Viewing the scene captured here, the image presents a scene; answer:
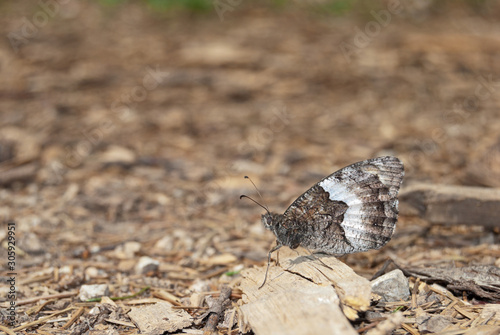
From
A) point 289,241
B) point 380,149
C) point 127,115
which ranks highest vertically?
point 289,241

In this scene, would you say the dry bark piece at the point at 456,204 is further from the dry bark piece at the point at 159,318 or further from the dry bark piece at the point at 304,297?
the dry bark piece at the point at 159,318

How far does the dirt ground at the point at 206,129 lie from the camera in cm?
374

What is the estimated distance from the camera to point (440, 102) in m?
6.53

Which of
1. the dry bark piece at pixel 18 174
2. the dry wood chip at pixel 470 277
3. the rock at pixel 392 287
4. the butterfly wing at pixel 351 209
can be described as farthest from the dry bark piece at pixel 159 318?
the dry bark piece at pixel 18 174

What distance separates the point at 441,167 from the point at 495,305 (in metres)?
2.66

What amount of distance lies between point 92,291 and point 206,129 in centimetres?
323

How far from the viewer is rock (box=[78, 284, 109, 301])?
3.21 meters

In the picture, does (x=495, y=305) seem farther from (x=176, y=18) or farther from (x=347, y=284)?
(x=176, y=18)

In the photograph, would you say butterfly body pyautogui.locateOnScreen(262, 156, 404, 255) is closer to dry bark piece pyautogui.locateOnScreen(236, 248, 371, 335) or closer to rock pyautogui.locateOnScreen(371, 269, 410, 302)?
dry bark piece pyautogui.locateOnScreen(236, 248, 371, 335)

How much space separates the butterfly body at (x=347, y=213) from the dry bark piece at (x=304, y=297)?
159mm

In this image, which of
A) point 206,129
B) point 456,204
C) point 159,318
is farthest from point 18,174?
point 456,204

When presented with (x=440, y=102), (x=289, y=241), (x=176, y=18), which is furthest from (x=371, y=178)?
(x=176, y=18)

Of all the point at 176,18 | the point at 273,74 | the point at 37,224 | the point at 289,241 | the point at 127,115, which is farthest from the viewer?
the point at 176,18

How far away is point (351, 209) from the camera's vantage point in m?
3.24
